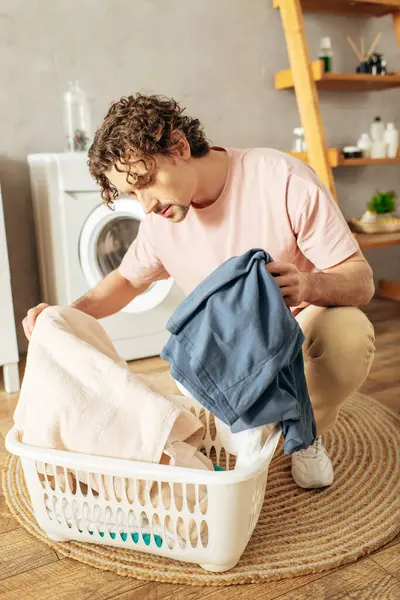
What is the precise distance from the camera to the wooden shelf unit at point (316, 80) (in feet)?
7.97

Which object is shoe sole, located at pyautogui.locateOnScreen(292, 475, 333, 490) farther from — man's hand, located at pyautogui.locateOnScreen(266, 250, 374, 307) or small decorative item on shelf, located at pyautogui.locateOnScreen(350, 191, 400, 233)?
small decorative item on shelf, located at pyautogui.locateOnScreen(350, 191, 400, 233)

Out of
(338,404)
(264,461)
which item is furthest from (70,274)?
(264,461)

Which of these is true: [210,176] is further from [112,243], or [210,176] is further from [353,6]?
[353,6]

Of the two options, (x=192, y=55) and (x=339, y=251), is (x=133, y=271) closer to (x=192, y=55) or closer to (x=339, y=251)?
(x=339, y=251)

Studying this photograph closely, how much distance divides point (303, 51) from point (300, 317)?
1623 millimetres

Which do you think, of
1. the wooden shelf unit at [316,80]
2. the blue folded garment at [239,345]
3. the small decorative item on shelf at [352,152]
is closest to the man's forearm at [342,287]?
the blue folded garment at [239,345]

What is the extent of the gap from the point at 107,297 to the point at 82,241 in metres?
0.69

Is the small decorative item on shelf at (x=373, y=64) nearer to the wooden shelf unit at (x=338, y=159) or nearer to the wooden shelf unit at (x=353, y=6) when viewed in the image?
the wooden shelf unit at (x=353, y=6)

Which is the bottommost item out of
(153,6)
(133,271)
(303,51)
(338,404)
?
(338,404)

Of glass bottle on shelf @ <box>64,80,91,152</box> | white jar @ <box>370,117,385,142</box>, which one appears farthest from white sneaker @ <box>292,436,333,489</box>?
white jar @ <box>370,117,385,142</box>

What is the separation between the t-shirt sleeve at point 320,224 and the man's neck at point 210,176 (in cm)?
16

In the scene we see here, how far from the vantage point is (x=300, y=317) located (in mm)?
1265

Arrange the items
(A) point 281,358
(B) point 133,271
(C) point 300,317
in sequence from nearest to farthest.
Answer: (A) point 281,358, (C) point 300,317, (B) point 133,271

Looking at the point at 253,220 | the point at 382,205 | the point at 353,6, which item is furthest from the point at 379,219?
the point at 253,220
